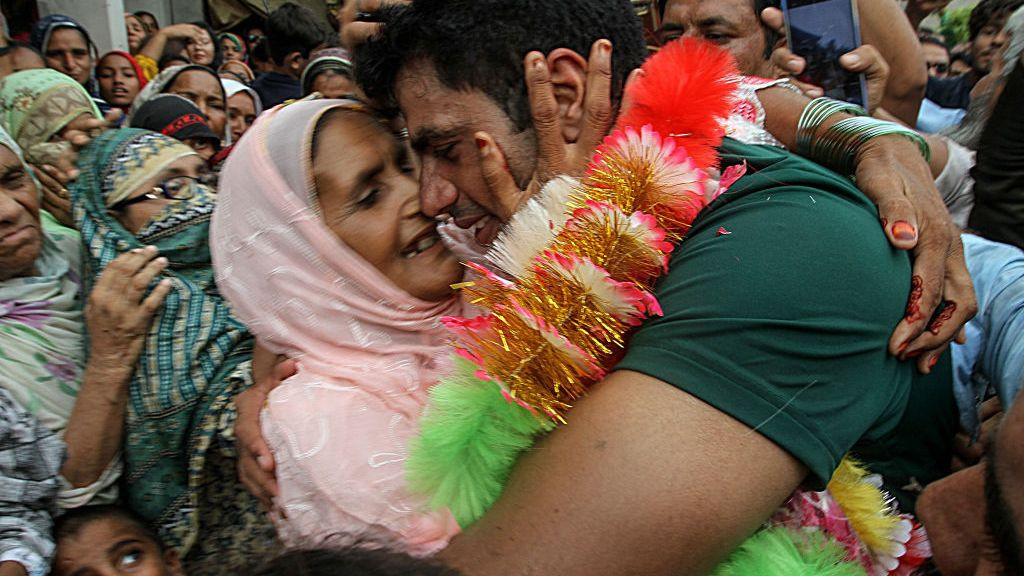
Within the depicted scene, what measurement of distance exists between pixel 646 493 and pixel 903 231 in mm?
754

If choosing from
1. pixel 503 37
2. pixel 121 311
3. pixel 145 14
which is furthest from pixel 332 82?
pixel 145 14

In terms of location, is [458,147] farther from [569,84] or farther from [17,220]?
[17,220]

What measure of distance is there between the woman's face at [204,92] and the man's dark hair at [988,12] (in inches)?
235

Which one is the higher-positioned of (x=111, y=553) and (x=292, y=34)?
(x=292, y=34)

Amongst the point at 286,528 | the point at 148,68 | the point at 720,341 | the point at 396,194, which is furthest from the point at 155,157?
the point at 148,68

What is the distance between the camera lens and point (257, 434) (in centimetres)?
205

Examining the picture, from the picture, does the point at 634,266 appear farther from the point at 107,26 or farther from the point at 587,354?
the point at 107,26

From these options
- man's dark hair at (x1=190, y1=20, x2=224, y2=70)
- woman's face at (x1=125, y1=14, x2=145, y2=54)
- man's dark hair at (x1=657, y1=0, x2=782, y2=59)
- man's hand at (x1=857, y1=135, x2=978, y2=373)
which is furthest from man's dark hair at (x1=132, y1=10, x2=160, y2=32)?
man's hand at (x1=857, y1=135, x2=978, y2=373)

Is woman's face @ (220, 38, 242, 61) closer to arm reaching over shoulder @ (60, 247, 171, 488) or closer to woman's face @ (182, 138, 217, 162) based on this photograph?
woman's face @ (182, 138, 217, 162)

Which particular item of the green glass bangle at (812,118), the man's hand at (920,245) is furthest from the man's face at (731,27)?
the man's hand at (920,245)

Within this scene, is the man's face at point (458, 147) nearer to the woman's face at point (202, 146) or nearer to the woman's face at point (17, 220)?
the woman's face at point (17, 220)

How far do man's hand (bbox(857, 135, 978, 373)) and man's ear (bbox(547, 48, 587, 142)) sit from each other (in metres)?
0.65

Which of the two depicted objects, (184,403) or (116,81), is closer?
(184,403)

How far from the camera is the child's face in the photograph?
7.79ft
